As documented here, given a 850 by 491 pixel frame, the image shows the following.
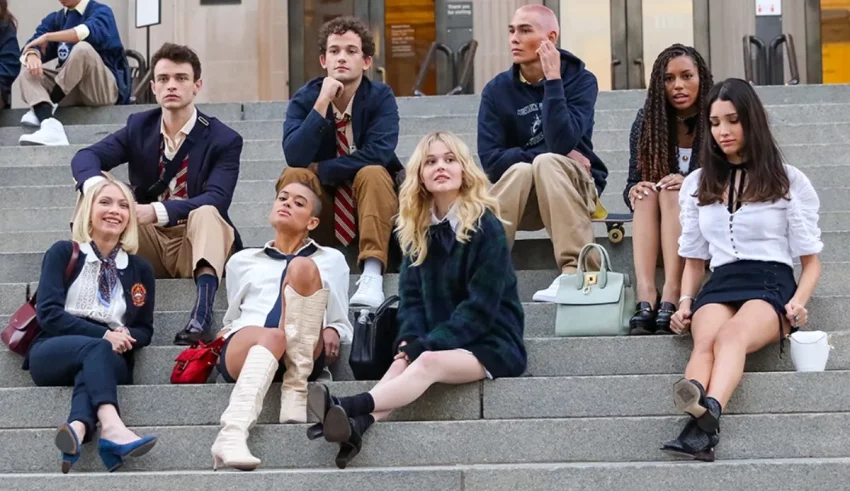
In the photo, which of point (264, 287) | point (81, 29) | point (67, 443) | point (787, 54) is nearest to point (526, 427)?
point (264, 287)

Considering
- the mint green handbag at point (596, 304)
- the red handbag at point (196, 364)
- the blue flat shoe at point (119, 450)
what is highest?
the mint green handbag at point (596, 304)

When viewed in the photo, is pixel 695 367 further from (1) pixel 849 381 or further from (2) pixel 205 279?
(2) pixel 205 279

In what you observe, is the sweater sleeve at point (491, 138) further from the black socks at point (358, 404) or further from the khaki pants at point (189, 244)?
the black socks at point (358, 404)

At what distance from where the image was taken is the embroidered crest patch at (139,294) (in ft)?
21.8

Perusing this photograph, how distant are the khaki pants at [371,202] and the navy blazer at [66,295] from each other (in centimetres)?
104

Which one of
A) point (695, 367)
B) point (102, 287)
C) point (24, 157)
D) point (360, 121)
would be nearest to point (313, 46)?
point (24, 157)

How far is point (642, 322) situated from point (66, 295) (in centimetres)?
Answer: 261

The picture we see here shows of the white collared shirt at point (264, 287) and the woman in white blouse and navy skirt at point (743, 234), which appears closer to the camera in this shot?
the woman in white blouse and navy skirt at point (743, 234)

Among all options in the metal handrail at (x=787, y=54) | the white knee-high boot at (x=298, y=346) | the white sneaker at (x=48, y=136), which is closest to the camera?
the white knee-high boot at (x=298, y=346)

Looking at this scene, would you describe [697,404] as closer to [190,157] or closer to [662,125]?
[662,125]

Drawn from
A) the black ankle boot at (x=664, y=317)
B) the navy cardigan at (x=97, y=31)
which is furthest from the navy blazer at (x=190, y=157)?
the navy cardigan at (x=97, y=31)

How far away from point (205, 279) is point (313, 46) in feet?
31.5

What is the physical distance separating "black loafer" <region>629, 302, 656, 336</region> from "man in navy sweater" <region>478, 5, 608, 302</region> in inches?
21.8

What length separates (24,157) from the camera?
10.3 meters
